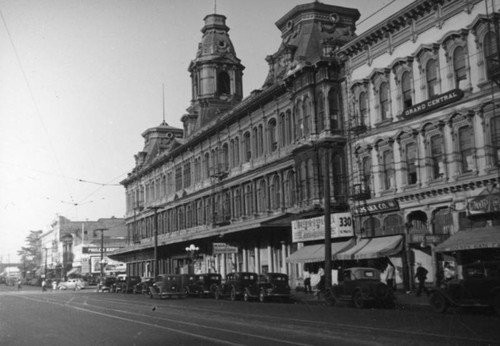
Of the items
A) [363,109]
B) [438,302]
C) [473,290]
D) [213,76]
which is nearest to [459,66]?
[363,109]

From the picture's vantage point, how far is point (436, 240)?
28938mm

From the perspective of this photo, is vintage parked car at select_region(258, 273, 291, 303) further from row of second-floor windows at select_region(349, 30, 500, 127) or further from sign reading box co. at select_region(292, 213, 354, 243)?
row of second-floor windows at select_region(349, 30, 500, 127)

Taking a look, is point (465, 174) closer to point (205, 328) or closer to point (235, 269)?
point (205, 328)

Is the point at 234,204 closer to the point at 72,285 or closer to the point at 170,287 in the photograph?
the point at 170,287

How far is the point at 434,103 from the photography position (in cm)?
2995

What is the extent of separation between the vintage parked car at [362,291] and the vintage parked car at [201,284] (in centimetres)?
1467

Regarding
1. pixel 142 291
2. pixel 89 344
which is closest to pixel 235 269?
pixel 142 291

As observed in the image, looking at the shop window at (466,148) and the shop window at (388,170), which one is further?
the shop window at (388,170)

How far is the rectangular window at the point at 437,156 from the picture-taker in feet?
99.2

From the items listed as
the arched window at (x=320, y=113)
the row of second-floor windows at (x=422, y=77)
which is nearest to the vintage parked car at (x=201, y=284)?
the arched window at (x=320, y=113)

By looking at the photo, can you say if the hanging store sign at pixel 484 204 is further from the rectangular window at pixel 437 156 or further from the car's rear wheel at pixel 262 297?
Result: the car's rear wheel at pixel 262 297

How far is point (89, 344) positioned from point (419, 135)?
2180 cm

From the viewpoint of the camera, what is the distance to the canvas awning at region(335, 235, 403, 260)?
1243 inches

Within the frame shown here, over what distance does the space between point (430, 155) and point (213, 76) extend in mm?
34416
